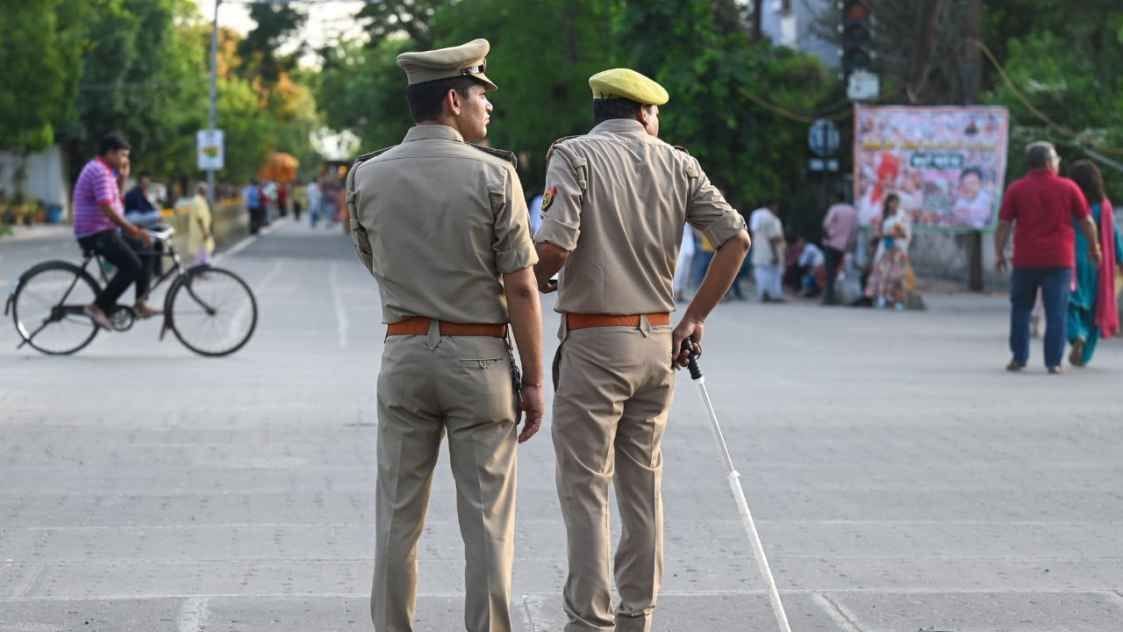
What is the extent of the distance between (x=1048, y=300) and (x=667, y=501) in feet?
23.4

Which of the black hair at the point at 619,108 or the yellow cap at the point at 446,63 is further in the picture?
the black hair at the point at 619,108

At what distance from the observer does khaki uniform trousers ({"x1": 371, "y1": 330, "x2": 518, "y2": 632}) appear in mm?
5227

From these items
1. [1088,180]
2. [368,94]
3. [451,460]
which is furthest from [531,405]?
[368,94]

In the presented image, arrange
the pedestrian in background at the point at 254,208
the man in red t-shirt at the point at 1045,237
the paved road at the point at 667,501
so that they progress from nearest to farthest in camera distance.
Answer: the paved road at the point at 667,501, the man in red t-shirt at the point at 1045,237, the pedestrian in background at the point at 254,208

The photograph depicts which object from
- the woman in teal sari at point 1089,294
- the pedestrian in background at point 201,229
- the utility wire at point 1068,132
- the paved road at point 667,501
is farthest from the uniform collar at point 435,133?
the pedestrian in background at point 201,229

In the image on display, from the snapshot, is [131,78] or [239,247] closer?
[239,247]

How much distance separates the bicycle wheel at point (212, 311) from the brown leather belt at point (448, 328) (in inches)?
412

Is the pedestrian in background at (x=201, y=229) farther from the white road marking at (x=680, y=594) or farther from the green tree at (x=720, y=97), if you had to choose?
the white road marking at (x=680, y=594)

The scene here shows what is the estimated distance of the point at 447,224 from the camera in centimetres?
519

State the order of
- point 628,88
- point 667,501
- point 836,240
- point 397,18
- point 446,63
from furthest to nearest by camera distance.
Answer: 1. point 397,18
2. point 836,240
3. point 667,501
4. point 628,88
5. point 446,63

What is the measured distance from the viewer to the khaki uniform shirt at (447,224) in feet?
17.0

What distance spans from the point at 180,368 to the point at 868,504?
7560 millimetres

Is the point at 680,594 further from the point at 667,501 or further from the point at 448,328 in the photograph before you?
the point at 667,501

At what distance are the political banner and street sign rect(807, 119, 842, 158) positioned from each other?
74 cm
